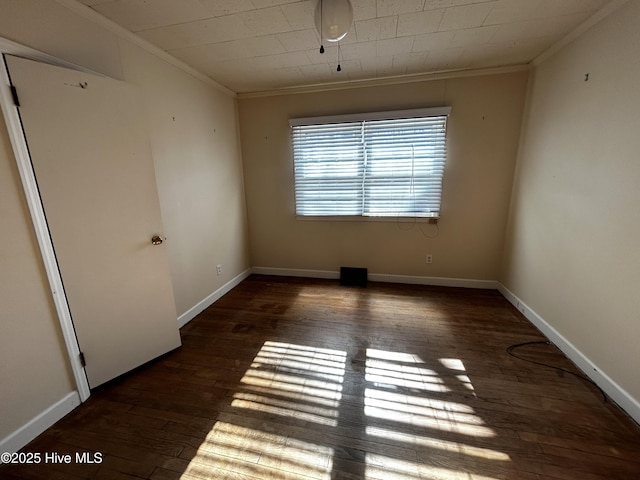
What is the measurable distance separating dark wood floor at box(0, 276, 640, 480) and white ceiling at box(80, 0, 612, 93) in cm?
255

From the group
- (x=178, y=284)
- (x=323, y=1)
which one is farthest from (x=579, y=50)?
(x=178, y=284)

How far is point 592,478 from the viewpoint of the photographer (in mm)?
1191

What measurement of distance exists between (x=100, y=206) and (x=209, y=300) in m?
1.64

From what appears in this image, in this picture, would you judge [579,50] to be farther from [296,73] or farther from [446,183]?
[296,73]

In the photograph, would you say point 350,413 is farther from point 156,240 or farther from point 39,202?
point 39,202

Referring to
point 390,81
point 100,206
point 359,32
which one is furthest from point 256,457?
point 390,81

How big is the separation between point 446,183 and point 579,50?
1451 mm

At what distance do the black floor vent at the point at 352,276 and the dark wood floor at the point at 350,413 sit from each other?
3.53 ft

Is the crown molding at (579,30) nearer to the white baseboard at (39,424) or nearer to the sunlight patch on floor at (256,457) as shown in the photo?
the sunlight patch on floor at (256,457)

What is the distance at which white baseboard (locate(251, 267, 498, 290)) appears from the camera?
330cm

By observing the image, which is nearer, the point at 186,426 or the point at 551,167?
the point at 186,426

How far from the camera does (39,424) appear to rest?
1459 mm

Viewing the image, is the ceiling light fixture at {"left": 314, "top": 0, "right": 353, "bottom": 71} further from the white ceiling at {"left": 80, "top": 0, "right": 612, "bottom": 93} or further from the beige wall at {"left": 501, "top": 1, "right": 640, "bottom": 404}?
the beige wall at {"left": 501, "top": 1, "right": 640, "bottom": 404}

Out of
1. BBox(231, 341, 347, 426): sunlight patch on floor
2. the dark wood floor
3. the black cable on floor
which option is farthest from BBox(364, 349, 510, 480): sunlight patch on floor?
the black cable on floor
